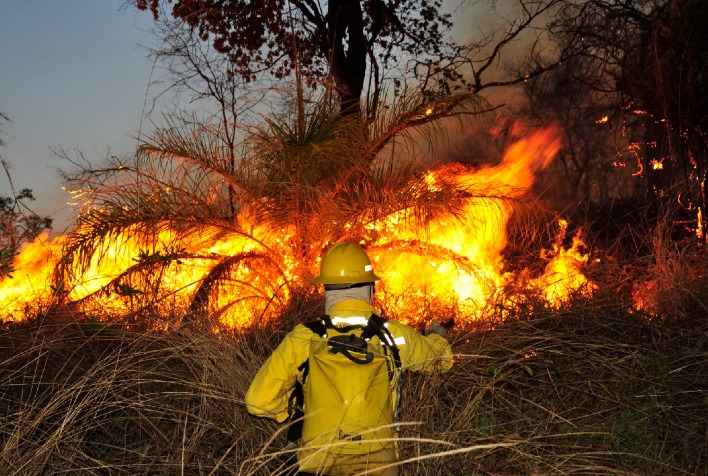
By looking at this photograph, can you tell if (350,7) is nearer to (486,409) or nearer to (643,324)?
(643,324)

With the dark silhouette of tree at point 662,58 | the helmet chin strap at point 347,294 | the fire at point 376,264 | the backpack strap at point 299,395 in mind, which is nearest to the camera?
the backpack strap at point 299,395

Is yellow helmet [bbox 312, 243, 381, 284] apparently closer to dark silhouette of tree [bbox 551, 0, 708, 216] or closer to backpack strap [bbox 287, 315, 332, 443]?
backpack strap [bbox 287, 315, 332, 443]

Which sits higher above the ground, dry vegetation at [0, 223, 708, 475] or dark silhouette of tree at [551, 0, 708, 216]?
dark silhouette of tree at [551, 0, 708, 216]

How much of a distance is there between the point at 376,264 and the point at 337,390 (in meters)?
5.25

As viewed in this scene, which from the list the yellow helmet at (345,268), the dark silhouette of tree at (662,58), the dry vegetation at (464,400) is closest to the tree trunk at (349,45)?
the dark silhouette of tree at (662,58)

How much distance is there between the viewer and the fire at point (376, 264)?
8203 mm

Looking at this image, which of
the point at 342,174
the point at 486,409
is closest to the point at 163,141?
the point at 342,174

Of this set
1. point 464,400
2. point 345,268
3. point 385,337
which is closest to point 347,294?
point 345,268

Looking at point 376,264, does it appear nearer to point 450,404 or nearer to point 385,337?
point 450,404

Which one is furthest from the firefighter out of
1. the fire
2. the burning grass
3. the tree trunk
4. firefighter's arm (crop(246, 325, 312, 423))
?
the tree trunk

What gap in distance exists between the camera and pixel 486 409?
6000 mm

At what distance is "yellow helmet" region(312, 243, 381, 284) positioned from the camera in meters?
4.08

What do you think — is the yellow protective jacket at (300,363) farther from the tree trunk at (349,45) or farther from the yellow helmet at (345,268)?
the tree trunk at (349,45)

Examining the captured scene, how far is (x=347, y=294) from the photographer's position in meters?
4.01
